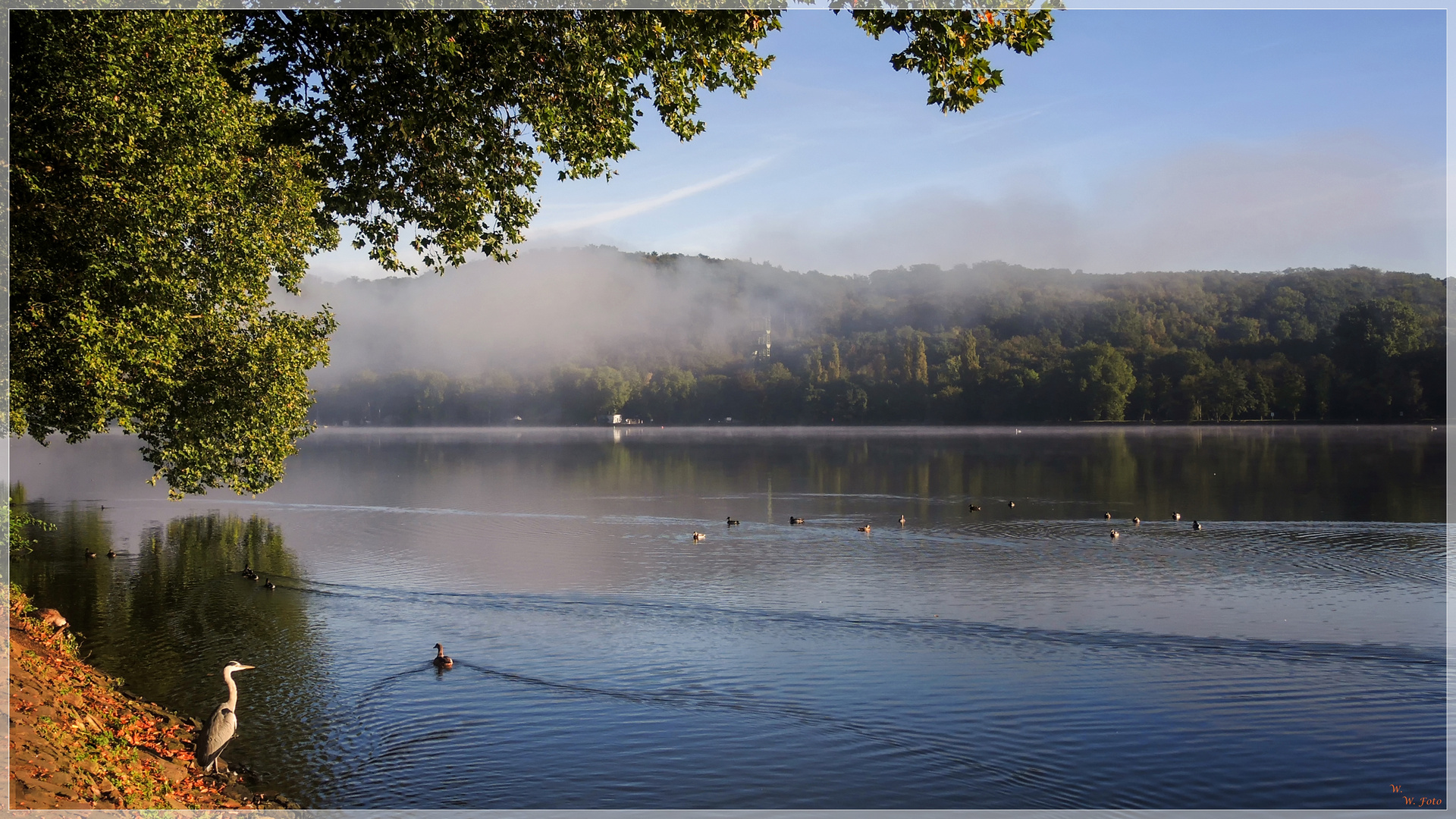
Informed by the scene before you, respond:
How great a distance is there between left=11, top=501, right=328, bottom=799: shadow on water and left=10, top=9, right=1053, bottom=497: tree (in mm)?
4836

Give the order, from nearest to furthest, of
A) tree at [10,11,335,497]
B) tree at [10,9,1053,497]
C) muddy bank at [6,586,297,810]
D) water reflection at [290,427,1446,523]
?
muddy bank at [6,586,297,810]
tree at [10,9,1053,497]
tree at [10,11,335,497]
water reflection at [290,427,1446,523]

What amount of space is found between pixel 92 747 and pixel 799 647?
16.2m

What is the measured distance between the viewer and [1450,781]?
677 inches

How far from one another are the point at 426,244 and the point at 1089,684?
659 inches

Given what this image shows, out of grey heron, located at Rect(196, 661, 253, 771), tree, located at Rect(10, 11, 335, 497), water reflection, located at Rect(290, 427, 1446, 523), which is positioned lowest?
grey heron, located at Rect(196, 661, 253, 771)

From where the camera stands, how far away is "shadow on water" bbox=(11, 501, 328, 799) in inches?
813

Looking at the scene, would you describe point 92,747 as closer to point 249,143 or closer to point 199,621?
point 249,143

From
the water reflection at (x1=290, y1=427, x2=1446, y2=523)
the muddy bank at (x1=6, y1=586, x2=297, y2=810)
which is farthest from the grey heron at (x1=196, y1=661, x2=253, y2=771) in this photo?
the water reflection at (x1=290, y1=427, x2=1446, y2=523)

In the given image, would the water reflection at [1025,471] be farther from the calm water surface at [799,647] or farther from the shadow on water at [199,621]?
the shadow on water at [199,621]

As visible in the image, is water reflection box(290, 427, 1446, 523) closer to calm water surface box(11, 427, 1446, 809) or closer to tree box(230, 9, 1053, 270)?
calm water surface box(11, 427, 1446, 809)

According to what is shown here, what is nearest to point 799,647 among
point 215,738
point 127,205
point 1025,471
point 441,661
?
point 441,661

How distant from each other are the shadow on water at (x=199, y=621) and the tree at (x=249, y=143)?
15.9 feet

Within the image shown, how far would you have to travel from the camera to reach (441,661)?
2405 cm

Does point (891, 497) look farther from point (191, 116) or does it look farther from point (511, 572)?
point (191, 116)
